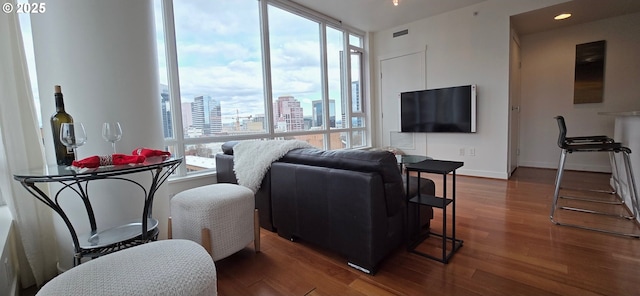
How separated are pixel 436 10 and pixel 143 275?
4.84 meters

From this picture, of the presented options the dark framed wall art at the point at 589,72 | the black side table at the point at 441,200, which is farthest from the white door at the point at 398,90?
the black side table at the point at 441,200

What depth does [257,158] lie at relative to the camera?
2252 millimetres

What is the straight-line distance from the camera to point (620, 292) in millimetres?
1449

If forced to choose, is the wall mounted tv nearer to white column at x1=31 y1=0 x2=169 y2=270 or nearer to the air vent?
the air vent

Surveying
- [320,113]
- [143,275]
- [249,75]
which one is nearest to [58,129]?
[143,275]

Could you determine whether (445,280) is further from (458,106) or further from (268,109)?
(458,106)

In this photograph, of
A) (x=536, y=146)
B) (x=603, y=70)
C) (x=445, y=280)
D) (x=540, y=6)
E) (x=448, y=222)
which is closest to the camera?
(x=445, y=280)

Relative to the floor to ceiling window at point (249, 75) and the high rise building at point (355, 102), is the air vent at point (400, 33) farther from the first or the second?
the high rise building at point (355, 102)

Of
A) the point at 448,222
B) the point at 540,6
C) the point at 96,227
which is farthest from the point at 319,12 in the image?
the point at 96,227

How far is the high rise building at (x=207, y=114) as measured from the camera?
3.09 meters

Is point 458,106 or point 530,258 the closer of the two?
point 530,258

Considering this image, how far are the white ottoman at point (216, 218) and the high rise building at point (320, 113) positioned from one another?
2.77m

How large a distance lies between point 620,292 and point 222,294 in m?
2.16

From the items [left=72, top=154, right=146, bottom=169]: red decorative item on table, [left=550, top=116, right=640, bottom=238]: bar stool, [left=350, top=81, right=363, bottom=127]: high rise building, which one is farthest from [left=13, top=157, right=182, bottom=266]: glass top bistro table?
[left=350, top=81, right=363, bottom=127]: high rise building
